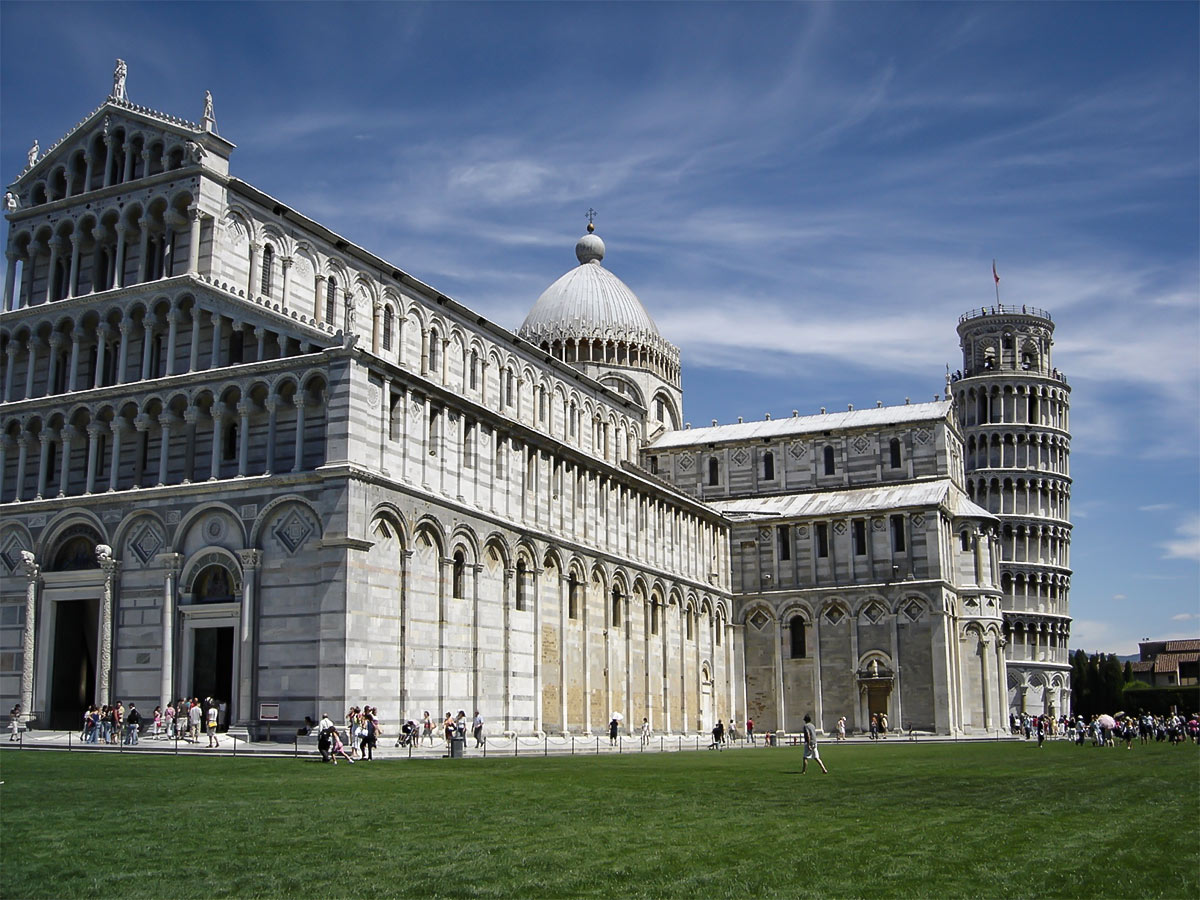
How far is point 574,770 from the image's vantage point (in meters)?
28.6

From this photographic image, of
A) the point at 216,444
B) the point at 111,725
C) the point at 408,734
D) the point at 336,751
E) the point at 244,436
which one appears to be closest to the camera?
the point at 336,751

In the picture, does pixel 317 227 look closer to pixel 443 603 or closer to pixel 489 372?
pixel 489 372

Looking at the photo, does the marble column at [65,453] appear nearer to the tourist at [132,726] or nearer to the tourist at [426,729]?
the tourist at [132,726]

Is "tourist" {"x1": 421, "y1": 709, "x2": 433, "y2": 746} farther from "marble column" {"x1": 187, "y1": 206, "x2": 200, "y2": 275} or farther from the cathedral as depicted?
→ "marble column" {"x1": 187, "y1": 206, "x2": 200, "y2": 275}

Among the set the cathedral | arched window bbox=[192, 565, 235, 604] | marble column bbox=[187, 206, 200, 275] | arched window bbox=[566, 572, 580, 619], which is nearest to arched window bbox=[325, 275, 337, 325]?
the cathedral

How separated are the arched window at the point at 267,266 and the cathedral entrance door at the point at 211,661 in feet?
42.4

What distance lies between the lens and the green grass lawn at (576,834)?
1316 centimetres

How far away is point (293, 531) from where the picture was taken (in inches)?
1523

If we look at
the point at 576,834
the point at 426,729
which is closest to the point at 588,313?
the point at 426,729

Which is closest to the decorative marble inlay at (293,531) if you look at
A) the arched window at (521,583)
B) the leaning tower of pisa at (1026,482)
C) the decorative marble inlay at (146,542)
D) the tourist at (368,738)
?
the decorative marble inlay at (146,542)

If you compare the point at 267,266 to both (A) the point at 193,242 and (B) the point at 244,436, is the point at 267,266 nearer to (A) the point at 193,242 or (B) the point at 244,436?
(A) the point at 193,242

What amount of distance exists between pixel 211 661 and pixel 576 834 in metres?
28.2

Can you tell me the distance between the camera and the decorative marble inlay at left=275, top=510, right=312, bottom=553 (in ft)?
126

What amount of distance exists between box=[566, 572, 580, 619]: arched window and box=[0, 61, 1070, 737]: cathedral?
14 cm
